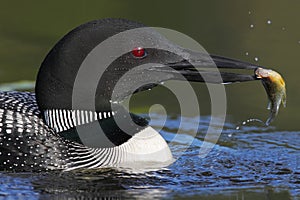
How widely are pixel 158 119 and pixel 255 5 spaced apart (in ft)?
10.1

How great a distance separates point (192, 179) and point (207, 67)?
83 centimetres

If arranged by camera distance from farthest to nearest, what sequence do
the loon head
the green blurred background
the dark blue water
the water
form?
the green blurred background < the loon head < the water < the dark blue water

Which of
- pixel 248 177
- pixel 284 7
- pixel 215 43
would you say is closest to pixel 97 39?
pixel 248 177

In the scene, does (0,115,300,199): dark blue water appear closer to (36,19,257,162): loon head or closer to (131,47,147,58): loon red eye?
(36,19,257,162): loon head

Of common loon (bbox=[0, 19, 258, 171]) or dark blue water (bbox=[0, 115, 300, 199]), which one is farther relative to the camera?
common loon (bbox=[0, 19, 258, 171])

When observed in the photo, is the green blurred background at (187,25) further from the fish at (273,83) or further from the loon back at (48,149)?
the fish at (273,83)

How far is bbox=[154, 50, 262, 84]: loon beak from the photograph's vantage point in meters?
6.44

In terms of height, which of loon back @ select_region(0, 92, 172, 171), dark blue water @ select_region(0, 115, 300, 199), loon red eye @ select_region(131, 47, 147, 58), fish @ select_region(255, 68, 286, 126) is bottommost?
dark blue water @ select_region(0, 115, 300, 199)

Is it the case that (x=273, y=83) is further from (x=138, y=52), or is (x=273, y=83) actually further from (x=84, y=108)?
(x=84, y=108)

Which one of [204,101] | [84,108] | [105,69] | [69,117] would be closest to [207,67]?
[105,69]

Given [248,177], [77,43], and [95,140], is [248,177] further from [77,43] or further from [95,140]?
[77,43]

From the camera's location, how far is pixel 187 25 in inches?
414

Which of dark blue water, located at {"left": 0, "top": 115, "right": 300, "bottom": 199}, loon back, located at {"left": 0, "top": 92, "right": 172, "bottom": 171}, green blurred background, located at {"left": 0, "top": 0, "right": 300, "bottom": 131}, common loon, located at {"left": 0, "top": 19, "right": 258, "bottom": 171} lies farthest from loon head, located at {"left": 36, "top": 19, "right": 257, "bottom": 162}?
green blurred background, located at {"left": 0, "top": 0, "right": 300, "bottom": 131}

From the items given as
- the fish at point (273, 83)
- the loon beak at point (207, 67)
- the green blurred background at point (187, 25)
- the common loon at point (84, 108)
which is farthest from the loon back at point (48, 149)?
the green blurred background at point (187, 25)
